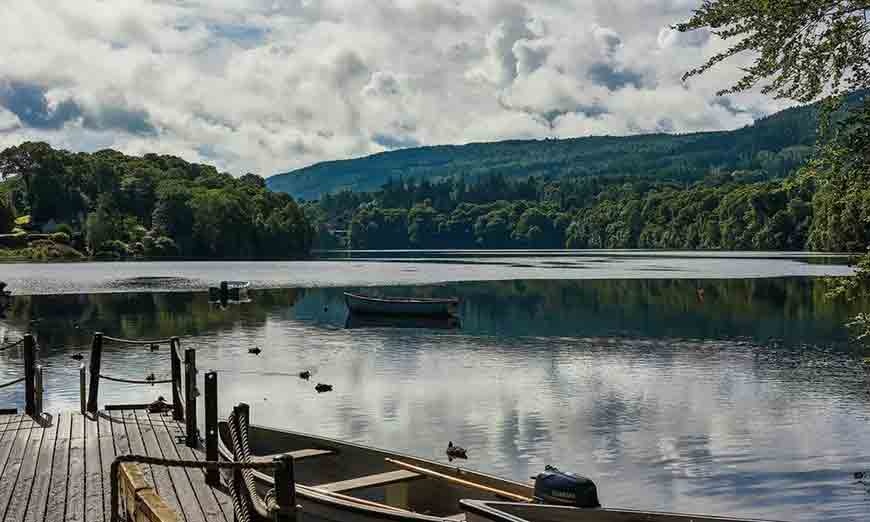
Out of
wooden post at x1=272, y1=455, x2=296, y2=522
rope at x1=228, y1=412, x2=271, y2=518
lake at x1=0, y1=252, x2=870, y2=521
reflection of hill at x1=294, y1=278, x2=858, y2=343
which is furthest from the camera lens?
reflection of hill at x1=294, y1=278, x2=858, y2=343

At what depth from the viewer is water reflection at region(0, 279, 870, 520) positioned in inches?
929

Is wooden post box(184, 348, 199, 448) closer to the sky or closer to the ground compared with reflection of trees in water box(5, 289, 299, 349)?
closer to the sky

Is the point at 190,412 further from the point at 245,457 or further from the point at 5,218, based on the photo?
the point at 5,218

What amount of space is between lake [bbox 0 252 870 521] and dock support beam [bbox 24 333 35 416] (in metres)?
9.72

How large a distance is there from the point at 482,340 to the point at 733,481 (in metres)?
32.2

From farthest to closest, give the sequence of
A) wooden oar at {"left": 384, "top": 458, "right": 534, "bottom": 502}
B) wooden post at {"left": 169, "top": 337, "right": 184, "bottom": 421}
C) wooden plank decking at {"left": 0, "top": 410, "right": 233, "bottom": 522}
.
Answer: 1. wooden post at {"left": 169, "top": 337, "right": 184, "bottom": 421}
2. wooden oar at {"left": 384, "top": 458, "right": 534, "bottom": 502}
3. wooden plank decking at {"left": 0, "top": 410, "right": 233, "bottom": 522}

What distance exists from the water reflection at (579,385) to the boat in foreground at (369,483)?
5876 mm

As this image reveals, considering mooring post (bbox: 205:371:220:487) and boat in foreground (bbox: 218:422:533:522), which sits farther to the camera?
mooring post (bbox: 205:371:220:487)

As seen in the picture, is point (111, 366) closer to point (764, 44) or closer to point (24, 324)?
point (24, 324)

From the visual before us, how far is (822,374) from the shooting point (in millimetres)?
38906

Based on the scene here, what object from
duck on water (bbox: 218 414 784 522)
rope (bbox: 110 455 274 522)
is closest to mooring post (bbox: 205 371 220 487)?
duck on water (bbox: 218 414 784 522)

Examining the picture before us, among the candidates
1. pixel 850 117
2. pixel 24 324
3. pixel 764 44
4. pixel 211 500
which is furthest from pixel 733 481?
pixel 24 324

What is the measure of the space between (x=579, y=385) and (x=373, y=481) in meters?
21.9

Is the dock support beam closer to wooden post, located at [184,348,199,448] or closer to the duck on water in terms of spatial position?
the duck on water
